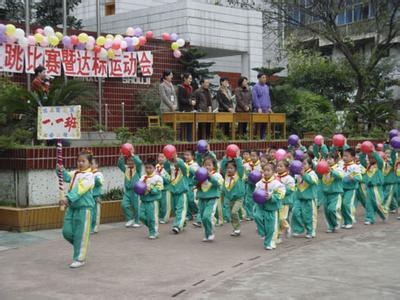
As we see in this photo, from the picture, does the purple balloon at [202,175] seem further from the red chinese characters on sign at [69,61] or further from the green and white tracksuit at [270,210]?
A: the red chinese characters on sign at [69,61]

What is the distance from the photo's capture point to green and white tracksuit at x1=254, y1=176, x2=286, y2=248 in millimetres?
9711

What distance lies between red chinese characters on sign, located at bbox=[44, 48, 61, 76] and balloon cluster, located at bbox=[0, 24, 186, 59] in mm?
182

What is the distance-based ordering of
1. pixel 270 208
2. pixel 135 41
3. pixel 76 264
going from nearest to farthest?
pixel 76 264
pixel 270 208
pixel 135 41

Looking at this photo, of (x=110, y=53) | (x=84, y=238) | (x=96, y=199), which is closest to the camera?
(x=84, y=238)

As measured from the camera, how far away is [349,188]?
1185 centimetres

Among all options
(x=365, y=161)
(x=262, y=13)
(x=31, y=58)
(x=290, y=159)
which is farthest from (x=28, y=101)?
(x=262, y=13)

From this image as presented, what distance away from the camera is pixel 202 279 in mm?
7770

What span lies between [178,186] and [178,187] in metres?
0.02

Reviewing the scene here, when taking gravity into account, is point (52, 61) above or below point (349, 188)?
above

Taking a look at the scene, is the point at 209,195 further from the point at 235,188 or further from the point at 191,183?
the point at 191,183

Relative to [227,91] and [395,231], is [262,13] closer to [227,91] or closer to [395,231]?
[227,91]

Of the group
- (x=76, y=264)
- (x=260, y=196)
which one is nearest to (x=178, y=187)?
(x=260, y=196)

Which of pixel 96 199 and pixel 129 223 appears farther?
pixel 129 223

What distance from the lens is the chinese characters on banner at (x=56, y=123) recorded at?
936cm
